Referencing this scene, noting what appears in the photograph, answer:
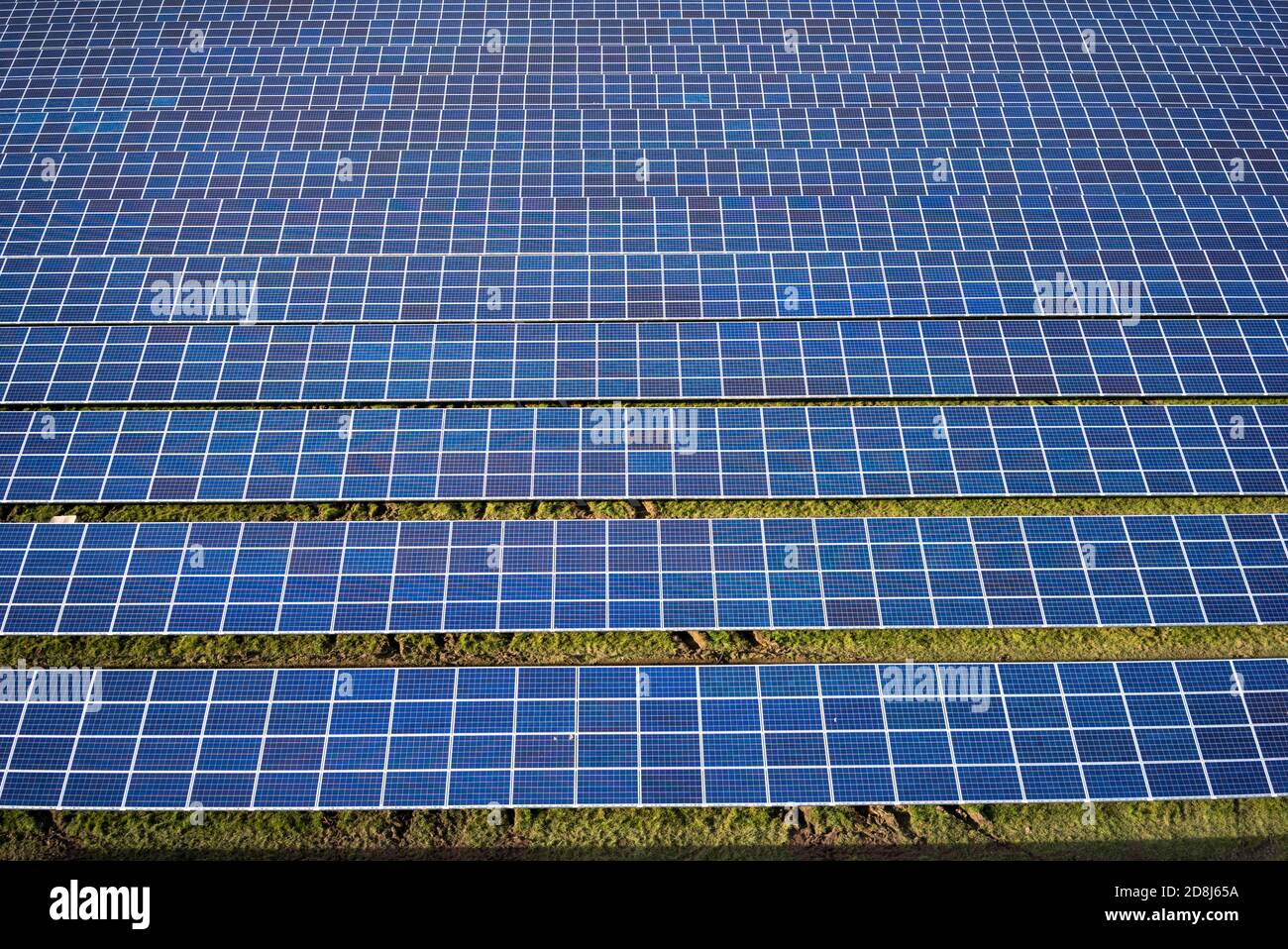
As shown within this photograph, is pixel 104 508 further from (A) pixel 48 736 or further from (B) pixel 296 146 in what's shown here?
(B) pixel 296 146

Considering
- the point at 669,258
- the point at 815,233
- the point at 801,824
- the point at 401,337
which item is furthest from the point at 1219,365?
the point at 401,337

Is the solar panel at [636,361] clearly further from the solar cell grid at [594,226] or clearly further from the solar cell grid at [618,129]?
the solar cell grid at [618,129]

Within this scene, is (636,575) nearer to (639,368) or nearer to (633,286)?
(639,368)

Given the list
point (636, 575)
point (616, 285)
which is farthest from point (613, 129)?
point (636, 575)

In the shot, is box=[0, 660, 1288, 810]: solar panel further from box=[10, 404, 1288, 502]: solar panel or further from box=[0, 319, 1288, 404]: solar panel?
box=[0, 319, 1288, 404]: solar panel

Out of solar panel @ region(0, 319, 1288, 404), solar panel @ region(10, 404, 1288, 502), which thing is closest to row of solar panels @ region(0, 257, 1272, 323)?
solar panel @ region(0, 319, 1288, 404)

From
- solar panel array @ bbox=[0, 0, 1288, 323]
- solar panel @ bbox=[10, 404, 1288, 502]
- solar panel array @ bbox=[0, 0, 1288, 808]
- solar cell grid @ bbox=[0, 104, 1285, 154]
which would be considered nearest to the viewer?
solar panel array @ bbox=[0, 0, 1288, 808]
